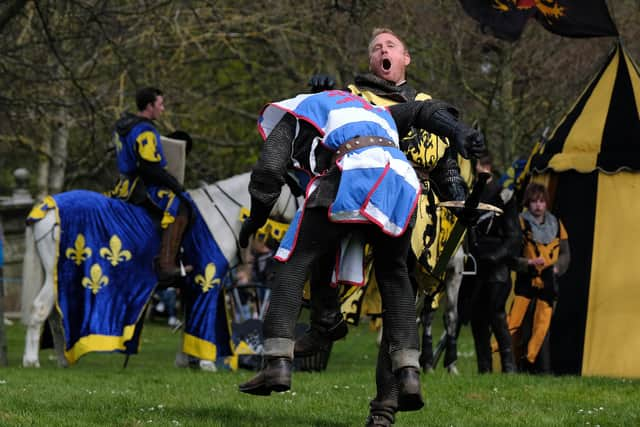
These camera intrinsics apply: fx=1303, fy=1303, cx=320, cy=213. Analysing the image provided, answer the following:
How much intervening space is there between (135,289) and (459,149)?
6662 mm

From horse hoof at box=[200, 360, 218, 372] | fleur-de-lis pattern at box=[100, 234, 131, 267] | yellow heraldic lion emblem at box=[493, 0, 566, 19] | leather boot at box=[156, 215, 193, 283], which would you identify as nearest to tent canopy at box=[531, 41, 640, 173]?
yellow heraldic lion emblem at box=[493, 0, 566, 19]

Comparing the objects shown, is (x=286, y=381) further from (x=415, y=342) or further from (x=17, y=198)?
(x=17, y=198)

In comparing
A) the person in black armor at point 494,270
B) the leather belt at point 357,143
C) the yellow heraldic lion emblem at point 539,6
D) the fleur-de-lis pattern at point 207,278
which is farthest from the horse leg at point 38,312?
the leather belt at point 357,143

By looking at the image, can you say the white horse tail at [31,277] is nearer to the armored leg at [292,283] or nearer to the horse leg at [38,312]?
the horse leg at [38,312]

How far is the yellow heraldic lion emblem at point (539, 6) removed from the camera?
38.5ft

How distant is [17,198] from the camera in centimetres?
2473

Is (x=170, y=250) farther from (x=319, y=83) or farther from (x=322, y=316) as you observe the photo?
(x=322, y=316)

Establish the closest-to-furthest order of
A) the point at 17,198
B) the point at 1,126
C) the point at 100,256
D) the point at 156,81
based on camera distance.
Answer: the point at 100,256 < the point at 1,126 < the point at 156,81 < the point at 17,198

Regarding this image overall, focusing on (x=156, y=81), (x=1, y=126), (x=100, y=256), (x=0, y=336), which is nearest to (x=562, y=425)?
(x=100, y=256)

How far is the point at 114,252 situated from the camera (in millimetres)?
11953

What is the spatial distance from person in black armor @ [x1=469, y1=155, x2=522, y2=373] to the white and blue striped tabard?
483 cm

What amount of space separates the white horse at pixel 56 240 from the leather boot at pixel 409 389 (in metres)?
6.46

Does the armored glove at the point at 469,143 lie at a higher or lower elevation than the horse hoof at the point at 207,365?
higher

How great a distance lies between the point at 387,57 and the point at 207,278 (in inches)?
241
